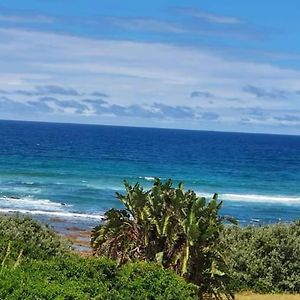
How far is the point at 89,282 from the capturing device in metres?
16.9

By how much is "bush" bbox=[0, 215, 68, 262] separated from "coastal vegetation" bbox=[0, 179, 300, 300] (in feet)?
0.14

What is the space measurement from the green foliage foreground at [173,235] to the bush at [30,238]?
2.92m

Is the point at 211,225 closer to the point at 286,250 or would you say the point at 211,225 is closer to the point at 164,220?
the point at 164,220

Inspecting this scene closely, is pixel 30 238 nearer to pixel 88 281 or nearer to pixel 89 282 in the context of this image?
pixel 88 281

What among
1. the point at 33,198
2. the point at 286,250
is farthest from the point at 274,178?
the point at 286,250

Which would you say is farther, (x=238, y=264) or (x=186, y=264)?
(x=238, y=264)

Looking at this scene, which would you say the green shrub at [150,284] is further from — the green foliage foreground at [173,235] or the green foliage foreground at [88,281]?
the green foliage foreground at [173,235]

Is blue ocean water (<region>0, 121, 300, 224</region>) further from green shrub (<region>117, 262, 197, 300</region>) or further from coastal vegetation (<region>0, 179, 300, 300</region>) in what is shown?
green shrub (<region>117, 262, 197, 300</region>)

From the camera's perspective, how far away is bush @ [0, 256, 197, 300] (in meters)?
14.6

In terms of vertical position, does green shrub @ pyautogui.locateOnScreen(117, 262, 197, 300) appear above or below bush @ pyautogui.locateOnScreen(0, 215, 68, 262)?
above

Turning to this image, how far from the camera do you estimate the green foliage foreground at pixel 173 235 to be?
2069cm

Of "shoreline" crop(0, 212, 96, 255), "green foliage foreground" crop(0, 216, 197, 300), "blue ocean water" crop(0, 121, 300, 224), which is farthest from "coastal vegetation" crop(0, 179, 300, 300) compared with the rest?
"blue ocean water" crop(0, 121, 300, 224)

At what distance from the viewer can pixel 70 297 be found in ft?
47.5

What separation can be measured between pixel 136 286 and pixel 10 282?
11.3ft
